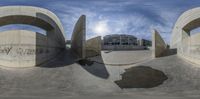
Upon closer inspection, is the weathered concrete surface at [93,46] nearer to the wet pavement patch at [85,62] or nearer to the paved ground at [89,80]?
the wet pavement patch at [85,62]

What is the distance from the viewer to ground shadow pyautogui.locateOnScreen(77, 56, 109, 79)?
28.9 meters

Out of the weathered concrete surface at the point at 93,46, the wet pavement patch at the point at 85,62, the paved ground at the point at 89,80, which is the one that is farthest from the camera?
the weathered concrete surface at the point at 93,46

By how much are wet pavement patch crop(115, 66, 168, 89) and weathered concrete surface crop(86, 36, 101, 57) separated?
6.96 m

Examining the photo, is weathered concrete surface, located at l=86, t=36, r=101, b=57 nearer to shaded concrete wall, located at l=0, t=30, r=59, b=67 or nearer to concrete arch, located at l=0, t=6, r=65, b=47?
concrete arch, located at l=0, t=6, r=65, b=47

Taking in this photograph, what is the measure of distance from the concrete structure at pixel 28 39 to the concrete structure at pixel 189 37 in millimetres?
14717

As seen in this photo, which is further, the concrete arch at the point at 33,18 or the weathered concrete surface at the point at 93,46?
the weathered concrete surface at the point at 93,46

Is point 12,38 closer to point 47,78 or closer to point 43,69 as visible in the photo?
point 43,69

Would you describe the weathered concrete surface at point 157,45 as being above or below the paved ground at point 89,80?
above

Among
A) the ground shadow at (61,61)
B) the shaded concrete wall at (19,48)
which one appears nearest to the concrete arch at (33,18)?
the ground shadow at (61,61)

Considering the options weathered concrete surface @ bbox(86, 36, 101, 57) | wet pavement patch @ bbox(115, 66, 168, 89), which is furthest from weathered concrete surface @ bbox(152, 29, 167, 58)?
weathered concrete surface @ bbox(86, 36, 101, 57)

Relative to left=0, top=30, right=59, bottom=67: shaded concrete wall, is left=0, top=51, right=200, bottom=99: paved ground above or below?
below

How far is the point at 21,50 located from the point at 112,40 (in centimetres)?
6848

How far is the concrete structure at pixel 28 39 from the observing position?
3073cm

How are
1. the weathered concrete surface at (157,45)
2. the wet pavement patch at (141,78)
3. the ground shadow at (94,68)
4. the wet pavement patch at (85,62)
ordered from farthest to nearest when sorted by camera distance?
the weathered concrete surface at (157,45) → the wet pavement patch at (85,62) → the ground shadow at (94,68) → the wet pavement patch at (141,78)
